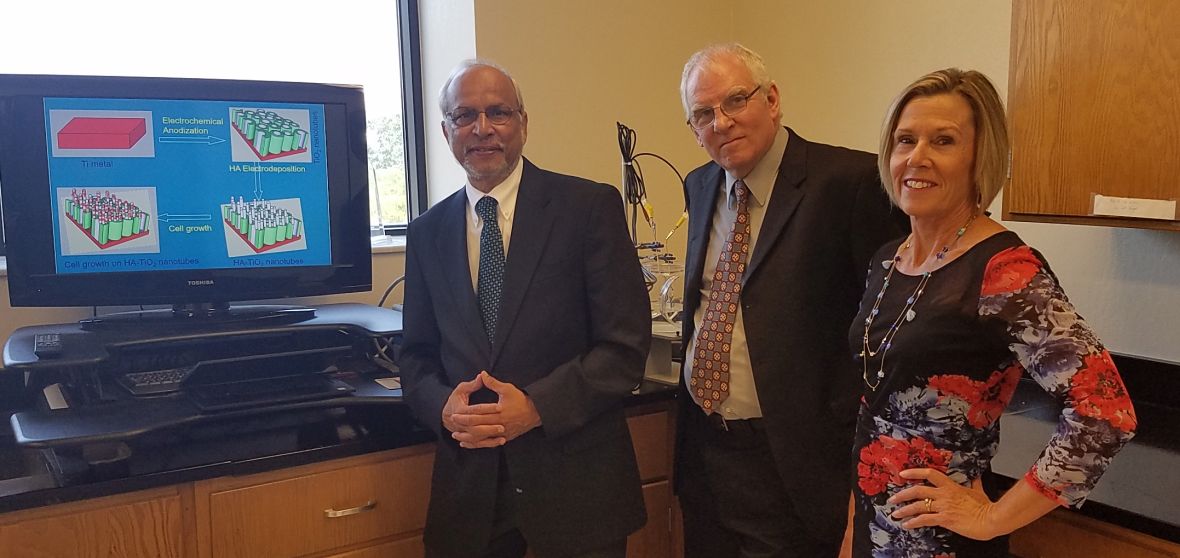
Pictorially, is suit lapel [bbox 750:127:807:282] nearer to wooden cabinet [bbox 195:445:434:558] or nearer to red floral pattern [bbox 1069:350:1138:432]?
red floral pattern [bbox 1069:350:1138:432]

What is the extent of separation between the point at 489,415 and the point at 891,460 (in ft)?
2.13

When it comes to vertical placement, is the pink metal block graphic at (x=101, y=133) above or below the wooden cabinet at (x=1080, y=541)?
above

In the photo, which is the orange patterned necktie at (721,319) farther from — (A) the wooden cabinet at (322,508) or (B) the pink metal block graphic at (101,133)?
(B) the pink metal block graphic at (101,133)

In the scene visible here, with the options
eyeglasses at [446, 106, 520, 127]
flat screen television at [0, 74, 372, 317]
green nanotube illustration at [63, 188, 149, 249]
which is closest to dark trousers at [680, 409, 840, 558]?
eyeglasses at [446, 106, 520, 127]

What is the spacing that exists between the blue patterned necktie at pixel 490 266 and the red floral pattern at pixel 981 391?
75 cm

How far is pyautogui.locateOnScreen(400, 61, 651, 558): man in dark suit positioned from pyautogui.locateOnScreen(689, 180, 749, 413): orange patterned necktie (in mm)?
120

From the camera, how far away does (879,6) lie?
90.9 inches

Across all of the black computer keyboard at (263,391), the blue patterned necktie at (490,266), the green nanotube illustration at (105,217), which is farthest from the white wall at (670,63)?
the blue patterned necktie at (490,266)

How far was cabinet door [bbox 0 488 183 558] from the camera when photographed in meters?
1.37

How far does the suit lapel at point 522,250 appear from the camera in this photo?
150cm

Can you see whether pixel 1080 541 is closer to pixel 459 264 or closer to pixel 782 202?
pixel 782 202

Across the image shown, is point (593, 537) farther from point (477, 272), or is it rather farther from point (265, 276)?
point (265, 276)

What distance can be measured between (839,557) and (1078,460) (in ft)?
1.64

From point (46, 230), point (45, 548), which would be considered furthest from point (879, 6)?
point (45, 548)
